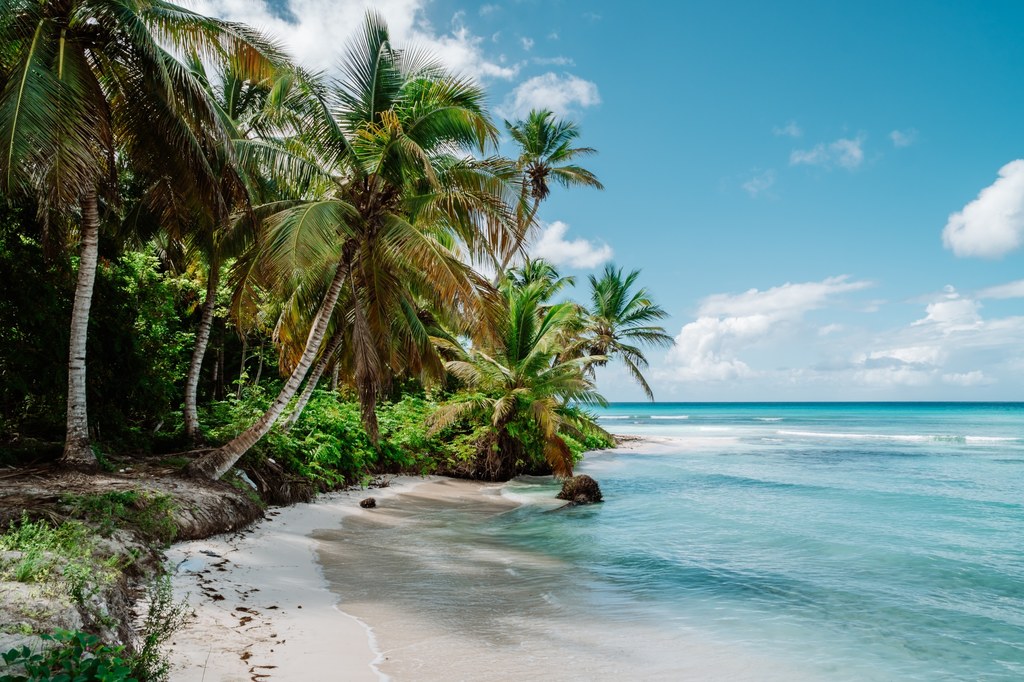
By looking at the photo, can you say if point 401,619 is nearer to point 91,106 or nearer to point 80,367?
point 80,367

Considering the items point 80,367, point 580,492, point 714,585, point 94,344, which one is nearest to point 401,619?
point 714,585

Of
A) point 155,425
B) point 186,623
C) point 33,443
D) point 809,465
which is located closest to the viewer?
point 186,623

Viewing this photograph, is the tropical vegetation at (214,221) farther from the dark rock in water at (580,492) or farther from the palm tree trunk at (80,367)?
the dark rock in water at (580,492)

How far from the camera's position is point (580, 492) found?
13578 millimetres

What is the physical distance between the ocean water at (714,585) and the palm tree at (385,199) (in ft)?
9.66

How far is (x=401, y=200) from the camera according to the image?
950cm

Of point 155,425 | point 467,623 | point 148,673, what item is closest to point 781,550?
point 467,623

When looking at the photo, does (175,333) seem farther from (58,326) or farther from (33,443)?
(33,443)

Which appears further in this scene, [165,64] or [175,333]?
Result: [175,333]

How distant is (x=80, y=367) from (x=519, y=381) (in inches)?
420

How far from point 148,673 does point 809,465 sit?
24.0m

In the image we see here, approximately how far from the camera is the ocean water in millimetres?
5027

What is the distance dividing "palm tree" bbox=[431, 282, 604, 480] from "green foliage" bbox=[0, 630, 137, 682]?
42.5 ft

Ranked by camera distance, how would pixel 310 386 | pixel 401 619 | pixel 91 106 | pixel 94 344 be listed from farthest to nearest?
pixel 310 386, pixel 94 344, pixel 91 106, pixel 401 619
